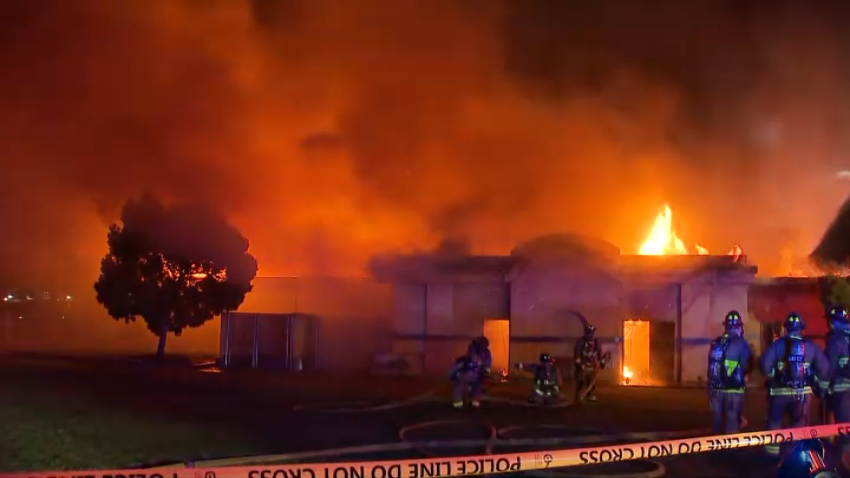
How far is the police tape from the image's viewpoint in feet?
15.2

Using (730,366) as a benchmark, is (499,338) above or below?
below

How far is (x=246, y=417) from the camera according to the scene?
11273 mm

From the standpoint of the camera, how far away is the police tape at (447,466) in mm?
4629

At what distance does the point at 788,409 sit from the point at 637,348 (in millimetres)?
12941

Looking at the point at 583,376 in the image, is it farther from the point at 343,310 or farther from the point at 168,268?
the point at 168,268

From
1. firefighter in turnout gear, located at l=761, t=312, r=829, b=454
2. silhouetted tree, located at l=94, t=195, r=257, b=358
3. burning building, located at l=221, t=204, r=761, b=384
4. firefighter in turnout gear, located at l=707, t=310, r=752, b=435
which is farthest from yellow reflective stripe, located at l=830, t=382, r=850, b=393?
silhouetted tree, located at l=94, t=195, r=257, b=358

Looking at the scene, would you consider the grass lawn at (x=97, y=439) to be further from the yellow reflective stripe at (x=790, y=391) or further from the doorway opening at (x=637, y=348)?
the doorway opening at (x=637, y=348)

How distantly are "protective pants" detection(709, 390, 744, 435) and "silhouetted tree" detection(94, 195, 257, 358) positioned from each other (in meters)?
17.3

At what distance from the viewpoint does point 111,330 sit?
40312 millimetres

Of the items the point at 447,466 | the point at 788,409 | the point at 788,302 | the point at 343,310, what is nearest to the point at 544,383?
the point at 788,409

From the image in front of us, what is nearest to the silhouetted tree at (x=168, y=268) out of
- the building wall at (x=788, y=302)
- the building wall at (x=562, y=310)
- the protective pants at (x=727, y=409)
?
the building wall at (x=562, y=310)

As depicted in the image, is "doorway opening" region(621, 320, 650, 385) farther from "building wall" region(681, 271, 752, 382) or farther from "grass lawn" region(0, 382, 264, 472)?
"grass lawn" region(0, 382, 264, 472)

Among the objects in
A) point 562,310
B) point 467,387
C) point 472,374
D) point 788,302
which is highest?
point 788,302

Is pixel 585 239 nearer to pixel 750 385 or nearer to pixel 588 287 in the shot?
pixel 588 287
